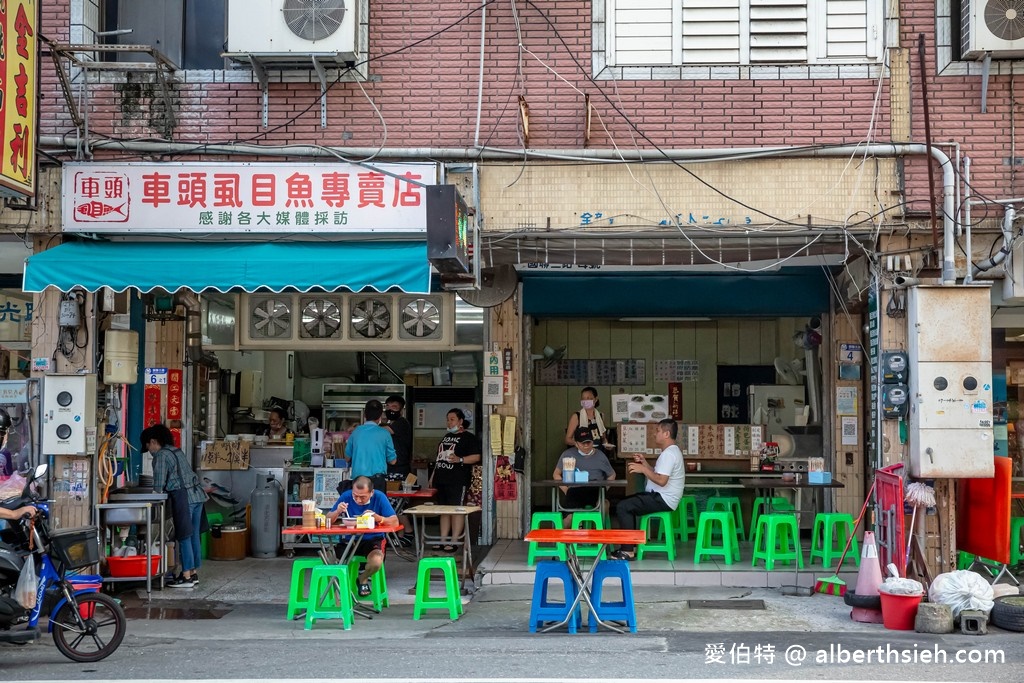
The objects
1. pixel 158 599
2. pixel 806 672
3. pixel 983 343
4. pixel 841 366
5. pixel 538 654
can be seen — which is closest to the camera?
pixel 806 672

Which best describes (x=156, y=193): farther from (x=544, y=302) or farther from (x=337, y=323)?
(x=544, y=302)

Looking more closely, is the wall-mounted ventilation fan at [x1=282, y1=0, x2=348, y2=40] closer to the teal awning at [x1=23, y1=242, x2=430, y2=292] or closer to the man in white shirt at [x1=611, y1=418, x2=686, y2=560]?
the teal awning at [x1=23, y1=242, x2=430, y2=292]

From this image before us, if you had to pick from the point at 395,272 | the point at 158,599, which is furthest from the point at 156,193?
the point at 158,599

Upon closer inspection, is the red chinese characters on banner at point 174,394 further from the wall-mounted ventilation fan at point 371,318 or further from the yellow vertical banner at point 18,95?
the yellow vertical banner at point 18,95

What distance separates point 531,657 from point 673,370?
7.41 m

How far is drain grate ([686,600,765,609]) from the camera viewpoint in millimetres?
10359

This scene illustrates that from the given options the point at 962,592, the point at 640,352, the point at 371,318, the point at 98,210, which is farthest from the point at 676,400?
the point at 98,210

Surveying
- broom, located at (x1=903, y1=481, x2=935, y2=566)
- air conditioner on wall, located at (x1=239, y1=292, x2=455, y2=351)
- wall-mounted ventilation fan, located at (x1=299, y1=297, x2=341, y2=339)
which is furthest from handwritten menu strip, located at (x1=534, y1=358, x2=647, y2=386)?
broom, located at (x1=903, y1=481, x2=935, y2=566)

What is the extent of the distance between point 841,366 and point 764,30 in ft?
13.3

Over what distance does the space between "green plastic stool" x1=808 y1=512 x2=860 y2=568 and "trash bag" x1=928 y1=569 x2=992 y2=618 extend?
173 centimetres

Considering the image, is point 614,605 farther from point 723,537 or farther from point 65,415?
point 65,415

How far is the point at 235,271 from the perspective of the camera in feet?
34.2

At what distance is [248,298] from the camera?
46.0 ft

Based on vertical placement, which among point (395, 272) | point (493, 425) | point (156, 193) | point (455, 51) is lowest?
point (493, 425)
